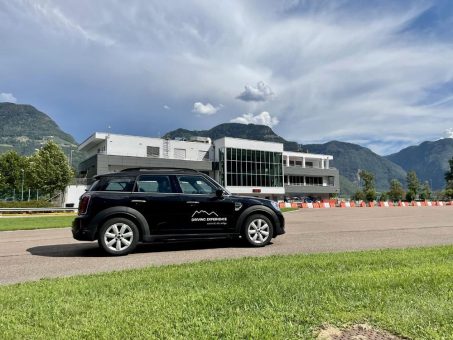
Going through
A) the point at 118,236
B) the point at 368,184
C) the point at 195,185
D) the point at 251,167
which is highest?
the point at 251,167

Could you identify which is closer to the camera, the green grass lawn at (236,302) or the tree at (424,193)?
the green grass lawn at (236,302)

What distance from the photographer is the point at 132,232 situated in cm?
803

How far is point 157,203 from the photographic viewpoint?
27.0 ft

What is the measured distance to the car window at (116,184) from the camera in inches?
323

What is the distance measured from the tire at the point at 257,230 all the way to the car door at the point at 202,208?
37 centimetres

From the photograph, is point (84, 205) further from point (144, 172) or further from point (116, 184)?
point (144, 172)

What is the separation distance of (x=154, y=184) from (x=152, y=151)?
5069 cm

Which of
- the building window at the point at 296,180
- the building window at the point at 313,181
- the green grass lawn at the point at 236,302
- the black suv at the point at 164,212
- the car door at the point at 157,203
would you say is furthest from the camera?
the building window at the point at 313,181

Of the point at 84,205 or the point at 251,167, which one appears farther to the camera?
the point at 251,167

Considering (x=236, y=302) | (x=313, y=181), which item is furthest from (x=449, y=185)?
(x=236, y=302)

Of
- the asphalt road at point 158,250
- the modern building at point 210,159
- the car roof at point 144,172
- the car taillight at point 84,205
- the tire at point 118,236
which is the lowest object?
the asphalt road at point 158,250

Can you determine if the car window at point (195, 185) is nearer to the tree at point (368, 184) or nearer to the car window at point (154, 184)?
the car window at point (154, 184)

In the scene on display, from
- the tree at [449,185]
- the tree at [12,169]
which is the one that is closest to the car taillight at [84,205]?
the tree at [12,169]

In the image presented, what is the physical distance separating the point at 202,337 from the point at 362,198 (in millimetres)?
90609
